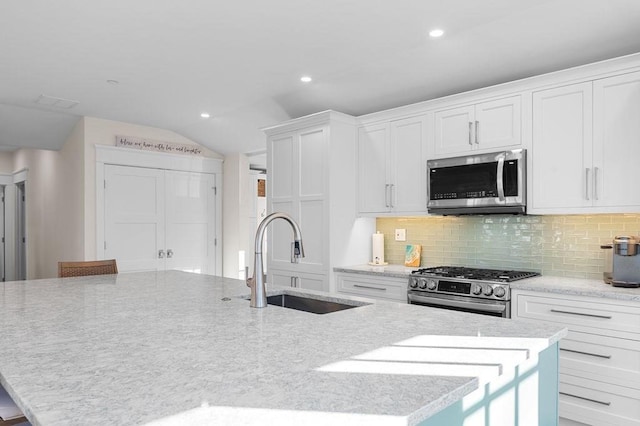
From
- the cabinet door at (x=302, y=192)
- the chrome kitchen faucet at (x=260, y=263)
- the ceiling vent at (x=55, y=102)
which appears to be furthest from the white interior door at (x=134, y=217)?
the chrome kitchen faucet at (x=260, y=263)

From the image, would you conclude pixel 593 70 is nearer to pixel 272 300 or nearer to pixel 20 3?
pixel 272 300

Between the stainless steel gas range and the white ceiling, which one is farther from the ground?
the white ceiling

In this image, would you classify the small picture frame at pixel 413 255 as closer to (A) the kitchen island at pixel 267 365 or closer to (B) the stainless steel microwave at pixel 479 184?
(B) the stainless steel microwave at pixel 479 184

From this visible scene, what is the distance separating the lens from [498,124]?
3211mm

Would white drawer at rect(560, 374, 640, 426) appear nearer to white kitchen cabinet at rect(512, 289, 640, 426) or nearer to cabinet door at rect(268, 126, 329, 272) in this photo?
white kitchen cabinet at rect(512, 289, 640, 426)

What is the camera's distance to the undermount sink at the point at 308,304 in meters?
2.13

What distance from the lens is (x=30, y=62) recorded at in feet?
11.1

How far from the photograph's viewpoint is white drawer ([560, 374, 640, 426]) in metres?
2.44

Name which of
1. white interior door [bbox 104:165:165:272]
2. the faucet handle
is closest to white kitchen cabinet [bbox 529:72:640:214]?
the faucet handle

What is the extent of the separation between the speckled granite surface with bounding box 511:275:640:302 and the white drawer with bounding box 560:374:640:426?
0.51m

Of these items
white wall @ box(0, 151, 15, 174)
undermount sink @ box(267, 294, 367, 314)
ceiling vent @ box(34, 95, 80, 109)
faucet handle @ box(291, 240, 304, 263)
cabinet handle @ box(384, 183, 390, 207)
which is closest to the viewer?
faucet handle @ box(291, 240, 304, 263)

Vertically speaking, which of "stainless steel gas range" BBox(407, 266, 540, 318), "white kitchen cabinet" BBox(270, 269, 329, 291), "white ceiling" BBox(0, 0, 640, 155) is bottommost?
"white kitchen cabinet" BBox(270, 269, 329, 291)

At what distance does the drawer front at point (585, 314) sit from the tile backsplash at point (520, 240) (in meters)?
0.60

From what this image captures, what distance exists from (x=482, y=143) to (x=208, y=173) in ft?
13.1
